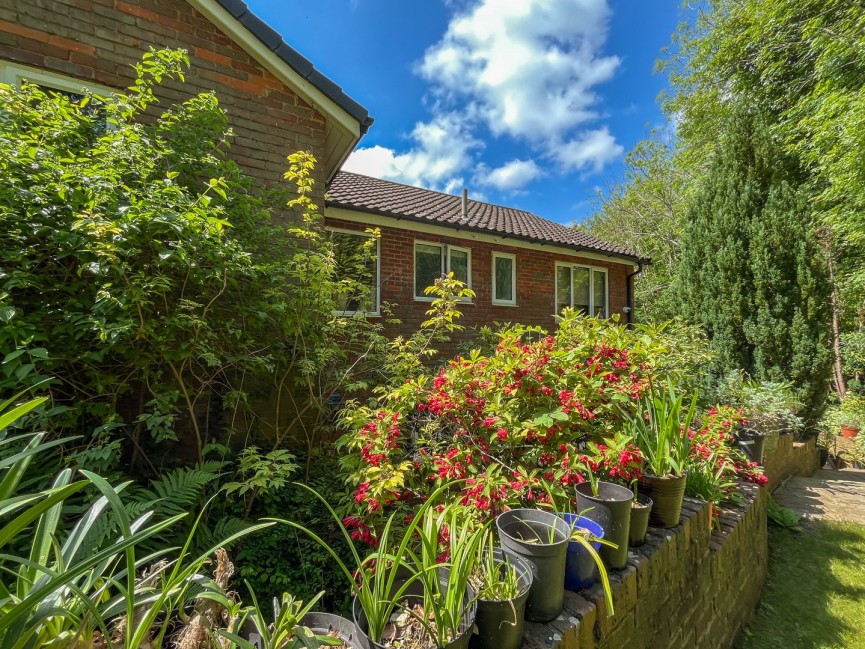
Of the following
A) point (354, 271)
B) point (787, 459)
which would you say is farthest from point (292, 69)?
point (787, 459)

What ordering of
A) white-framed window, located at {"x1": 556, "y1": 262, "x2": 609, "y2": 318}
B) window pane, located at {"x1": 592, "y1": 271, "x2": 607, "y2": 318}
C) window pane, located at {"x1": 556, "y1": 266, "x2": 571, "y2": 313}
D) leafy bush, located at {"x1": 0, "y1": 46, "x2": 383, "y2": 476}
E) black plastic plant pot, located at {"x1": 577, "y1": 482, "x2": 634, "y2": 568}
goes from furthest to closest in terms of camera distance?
window pane, located at {"x1": 592, "y1": 271, "x2": 607, "y2": 318}, white-framed window, located at {"x1": 556, "y1": 262, "x2": 609, "y2": 318}, window pane, located at {"x1": 556, "y1": 266, "x2": 571, "y2": 313}, leafy bush, located at {"x1": 0, "y1": 46, "x2": 383, "y2": 476}, black plastic plant pot, located at {"x1": 577, "y1": 482, "x2": 634, "y2": 568}

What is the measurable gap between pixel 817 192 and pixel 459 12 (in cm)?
1028

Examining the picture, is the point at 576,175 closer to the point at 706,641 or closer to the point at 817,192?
the point at 817,192

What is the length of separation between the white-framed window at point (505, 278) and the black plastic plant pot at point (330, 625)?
8.70m

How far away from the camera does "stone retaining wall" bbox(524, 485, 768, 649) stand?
174 centimetres

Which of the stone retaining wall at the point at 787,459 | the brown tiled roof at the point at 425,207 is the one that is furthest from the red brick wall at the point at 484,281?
the stone retaining wall at the point at 787,459

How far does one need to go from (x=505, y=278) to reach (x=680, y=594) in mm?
8147

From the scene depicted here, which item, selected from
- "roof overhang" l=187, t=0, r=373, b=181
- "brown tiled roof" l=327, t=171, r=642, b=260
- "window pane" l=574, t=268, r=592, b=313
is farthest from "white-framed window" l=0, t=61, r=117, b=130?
"window pane" l=574, t=268, r=592, b=313

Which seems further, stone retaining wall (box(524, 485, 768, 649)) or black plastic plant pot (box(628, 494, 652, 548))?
black plastic plant pot (box(628, 494, 652, 548))

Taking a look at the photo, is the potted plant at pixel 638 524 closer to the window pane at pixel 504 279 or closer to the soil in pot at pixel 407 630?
the soil in pot at pixel 407 630

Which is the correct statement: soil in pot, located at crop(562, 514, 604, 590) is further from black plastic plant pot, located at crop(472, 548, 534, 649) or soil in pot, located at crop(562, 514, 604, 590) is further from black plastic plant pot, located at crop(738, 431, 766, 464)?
black plastic plant pot, located at crop(738, 431, 766, 464)

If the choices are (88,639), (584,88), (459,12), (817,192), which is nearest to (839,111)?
(817,192)

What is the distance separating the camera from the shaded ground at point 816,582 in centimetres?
306

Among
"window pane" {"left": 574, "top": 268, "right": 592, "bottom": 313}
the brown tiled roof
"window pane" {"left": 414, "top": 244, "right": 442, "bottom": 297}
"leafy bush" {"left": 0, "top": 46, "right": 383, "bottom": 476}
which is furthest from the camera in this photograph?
"window pane" {"left": 574, "top": 268, "right": 592, "bottom": 313}
